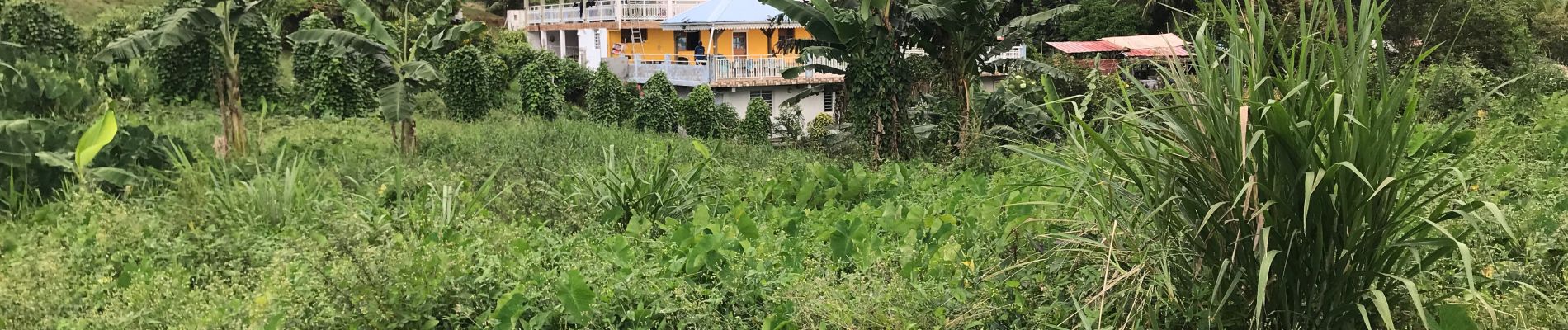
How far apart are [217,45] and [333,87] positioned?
12.9ft

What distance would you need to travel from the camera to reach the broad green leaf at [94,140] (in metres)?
6.37

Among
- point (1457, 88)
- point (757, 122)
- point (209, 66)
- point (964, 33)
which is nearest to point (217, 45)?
point (209, 66)

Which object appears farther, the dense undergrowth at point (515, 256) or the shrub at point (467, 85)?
the shrub at point (467, 85)

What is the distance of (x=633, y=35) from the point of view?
2902 centimetres

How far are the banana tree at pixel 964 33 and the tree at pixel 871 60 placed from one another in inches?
16.3

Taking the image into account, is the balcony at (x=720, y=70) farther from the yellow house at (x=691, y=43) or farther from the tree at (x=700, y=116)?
the tree at (x=700, y=116)

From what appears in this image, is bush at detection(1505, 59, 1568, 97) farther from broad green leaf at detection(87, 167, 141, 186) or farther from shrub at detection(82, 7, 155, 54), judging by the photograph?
shrub at detection(82, 7, 155, 54)

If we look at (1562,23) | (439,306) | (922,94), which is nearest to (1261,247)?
(439,306)

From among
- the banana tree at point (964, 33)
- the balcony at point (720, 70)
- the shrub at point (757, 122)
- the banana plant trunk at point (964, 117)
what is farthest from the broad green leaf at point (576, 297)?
the balcony at point (720, 70)

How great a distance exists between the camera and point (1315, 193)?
258 cm

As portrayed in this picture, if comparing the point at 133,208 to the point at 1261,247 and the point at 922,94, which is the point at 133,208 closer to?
the point at 1261,247

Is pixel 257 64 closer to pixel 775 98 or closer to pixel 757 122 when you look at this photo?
pixel 757 122

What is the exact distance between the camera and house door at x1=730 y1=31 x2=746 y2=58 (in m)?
28.0

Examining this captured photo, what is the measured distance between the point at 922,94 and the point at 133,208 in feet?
27.7
